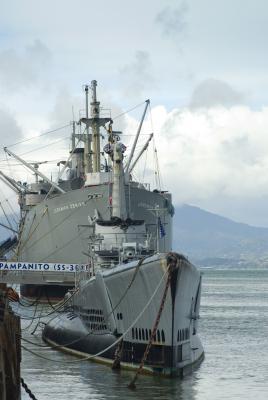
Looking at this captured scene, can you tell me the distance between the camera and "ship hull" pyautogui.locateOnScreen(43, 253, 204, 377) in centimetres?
3497

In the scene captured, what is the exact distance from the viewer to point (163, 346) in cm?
3500

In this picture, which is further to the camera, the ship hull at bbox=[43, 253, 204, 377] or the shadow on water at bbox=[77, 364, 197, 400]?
the ship hull at bbox=[43, 253, 204, 377]

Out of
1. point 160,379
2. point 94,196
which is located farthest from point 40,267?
point 160,379

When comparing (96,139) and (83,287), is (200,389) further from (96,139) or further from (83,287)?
(96,139)

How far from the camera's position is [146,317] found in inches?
1432

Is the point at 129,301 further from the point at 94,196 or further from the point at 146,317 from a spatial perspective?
the point at 94,196

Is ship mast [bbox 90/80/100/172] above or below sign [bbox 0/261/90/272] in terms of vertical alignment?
above

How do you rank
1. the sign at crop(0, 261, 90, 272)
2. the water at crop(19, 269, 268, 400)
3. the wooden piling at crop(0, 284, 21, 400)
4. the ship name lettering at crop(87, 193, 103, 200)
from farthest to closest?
the ship name lettering at crop(87, 193, 103, 200) < the sign at crop(0, 261, 90, 272) < the water at crop(19, 269, 268, 400) < the wooden piling at crop(0, 284, 21, 400)

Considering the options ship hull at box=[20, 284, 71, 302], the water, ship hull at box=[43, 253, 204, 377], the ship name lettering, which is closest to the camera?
the water

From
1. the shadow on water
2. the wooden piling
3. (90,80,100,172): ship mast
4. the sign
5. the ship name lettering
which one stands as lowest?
the shadow on water

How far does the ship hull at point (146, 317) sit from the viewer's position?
35.0 metres

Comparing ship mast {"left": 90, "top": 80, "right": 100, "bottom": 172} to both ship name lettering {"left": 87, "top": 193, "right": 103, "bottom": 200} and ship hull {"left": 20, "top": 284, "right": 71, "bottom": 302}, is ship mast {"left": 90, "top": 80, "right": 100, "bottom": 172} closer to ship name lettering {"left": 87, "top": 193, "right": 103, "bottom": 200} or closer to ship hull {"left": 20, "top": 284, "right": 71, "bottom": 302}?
ship name lettering {"left": 87, "top": 193, "right": 103, "bottom": 200}

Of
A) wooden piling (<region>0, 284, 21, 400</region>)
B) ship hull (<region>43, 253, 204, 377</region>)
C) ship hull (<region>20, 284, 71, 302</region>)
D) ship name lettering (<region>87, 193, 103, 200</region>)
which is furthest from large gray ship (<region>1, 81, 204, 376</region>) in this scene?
ship hull (<region>20, 284, 71, 302</region>)

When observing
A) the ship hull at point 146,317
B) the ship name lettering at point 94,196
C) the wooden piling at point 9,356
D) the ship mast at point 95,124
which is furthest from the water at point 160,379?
the ship mast at point 95,124
